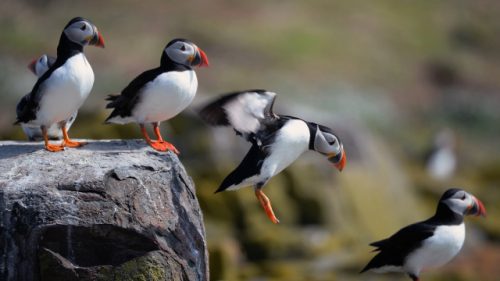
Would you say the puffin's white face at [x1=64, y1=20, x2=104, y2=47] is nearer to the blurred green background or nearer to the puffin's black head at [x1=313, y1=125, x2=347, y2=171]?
the puffin's black head at [x1=313, y1=125, x2=347, y2=171]

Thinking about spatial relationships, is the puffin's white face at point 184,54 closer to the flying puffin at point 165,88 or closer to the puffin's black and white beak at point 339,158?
the flying puffin at point 165,88

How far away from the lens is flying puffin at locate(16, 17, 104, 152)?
7609 mm

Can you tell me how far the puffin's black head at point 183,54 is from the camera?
7793 mm

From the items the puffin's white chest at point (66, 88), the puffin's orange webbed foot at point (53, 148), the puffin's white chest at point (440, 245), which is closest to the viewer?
the puffin's white chest at point (66, 88)

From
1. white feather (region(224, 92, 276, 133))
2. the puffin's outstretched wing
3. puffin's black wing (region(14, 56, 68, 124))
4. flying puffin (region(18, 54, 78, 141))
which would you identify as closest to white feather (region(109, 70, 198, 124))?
the puffin's outstretched wing

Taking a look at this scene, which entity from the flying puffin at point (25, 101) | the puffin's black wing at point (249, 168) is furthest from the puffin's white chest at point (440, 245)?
the flying puffin at point (25, 101)

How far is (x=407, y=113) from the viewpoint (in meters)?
28.3

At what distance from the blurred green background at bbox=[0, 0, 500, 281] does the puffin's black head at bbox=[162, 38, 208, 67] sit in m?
2.41

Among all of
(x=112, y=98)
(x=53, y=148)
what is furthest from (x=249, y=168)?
(x=53, y=148)

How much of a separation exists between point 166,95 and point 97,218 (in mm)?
1078

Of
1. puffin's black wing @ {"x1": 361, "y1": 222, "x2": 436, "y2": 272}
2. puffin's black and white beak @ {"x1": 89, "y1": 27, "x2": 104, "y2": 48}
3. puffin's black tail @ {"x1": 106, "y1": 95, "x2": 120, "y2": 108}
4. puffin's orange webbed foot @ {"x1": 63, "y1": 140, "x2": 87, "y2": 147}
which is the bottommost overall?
puffin's black wing @ {"x1": 361, "y1": 222, "x2": 436, "y2": 272}

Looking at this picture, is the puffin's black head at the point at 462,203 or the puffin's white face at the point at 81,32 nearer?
the puffin's white face at the point at 81,32

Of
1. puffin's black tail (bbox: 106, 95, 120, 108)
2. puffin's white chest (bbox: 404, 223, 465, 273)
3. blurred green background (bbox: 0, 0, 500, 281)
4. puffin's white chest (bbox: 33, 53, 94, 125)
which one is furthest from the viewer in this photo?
blurred green background (bbox: 0, 0, 500, 281)

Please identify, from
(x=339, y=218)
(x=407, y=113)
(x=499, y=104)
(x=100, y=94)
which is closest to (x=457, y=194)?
(x=339, y=218)
